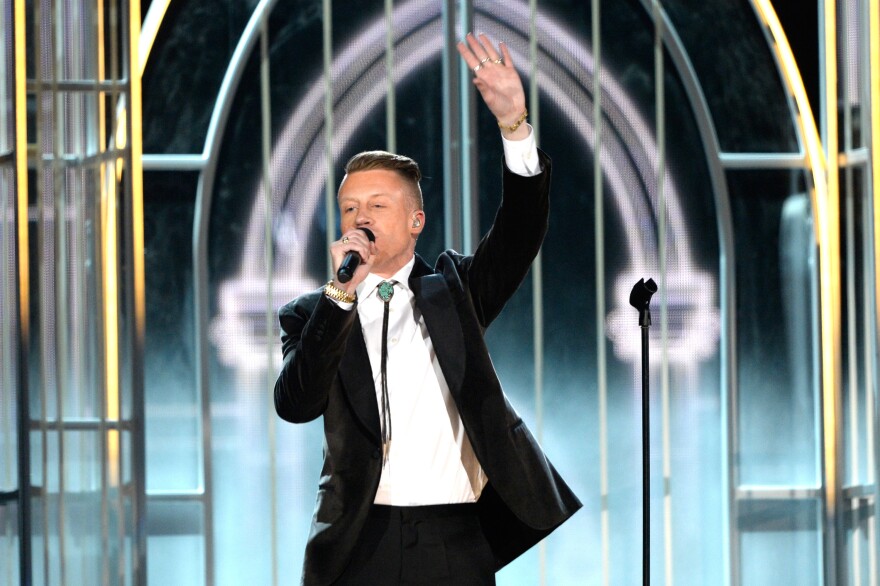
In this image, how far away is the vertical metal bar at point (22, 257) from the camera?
2.71m

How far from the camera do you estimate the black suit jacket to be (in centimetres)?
183

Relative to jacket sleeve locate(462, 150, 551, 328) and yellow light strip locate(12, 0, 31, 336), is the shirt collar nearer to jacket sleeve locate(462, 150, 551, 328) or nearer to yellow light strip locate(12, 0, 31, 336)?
jacket sleeve locate(462, 150, 551, 328)

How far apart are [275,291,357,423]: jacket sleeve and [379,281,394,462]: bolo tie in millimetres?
59

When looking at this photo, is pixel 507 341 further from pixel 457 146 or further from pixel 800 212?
pixel 800 212

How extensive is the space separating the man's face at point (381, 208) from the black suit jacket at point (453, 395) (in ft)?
0.24

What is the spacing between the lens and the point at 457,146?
3.31 meters

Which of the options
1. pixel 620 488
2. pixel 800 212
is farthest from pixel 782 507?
pixel 800 212

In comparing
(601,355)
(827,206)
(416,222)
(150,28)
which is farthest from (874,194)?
(150,28)

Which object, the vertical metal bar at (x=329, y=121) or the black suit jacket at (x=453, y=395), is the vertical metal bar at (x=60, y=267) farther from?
the black suit jacket at (x=453, y=395)

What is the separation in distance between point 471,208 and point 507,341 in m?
0.38

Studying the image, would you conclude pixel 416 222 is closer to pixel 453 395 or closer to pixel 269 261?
pixel 453 395

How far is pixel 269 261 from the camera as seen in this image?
3307 mm

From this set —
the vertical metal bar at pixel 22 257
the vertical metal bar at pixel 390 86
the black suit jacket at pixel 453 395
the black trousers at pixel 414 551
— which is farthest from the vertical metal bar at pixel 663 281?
the vertical metal bar at pixel 22 257

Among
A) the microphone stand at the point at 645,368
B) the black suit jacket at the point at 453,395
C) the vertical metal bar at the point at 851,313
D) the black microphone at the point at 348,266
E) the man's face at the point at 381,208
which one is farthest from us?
the vertical metal bar at the point at 851,313
